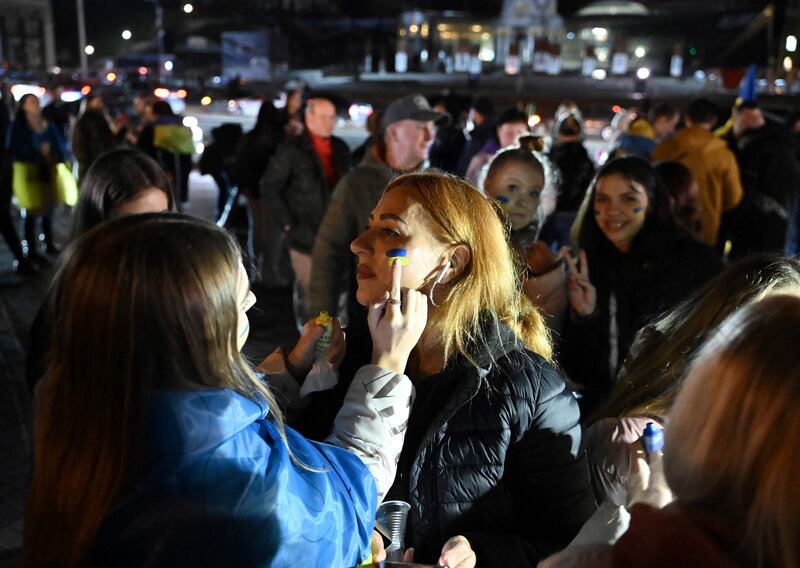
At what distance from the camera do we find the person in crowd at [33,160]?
303 inches

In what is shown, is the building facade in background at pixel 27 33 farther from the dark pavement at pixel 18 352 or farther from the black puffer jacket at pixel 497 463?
the black puffer jacket at pixel 497 463

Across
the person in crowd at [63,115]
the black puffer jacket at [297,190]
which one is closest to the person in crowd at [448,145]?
the black puffer jacket at [297,190]

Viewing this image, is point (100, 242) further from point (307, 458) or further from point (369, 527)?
point (369, 527)

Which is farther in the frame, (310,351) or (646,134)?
(646,134)

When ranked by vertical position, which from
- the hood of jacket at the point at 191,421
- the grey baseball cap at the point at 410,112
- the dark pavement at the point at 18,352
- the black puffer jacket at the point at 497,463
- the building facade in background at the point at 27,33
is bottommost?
the dark pavement at the point at 18,352

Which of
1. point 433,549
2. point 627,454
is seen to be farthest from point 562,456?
point 433,549

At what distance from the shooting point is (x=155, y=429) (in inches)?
50.1

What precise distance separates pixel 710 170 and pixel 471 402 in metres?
4.90

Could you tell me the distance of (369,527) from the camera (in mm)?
1562

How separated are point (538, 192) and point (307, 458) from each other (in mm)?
2543

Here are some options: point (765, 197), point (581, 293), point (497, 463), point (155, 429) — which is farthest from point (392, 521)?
point (765, 197)

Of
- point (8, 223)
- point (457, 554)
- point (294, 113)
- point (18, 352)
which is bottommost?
point (18, 352)

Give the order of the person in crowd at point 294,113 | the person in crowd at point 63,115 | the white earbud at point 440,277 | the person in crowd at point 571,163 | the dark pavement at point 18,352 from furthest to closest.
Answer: the person in crowd at point 63,115, the person in crowd at point 294,113, the person in crowd at point 571,163, the dark pavement at point 18,352, the white earbud at point 440,277

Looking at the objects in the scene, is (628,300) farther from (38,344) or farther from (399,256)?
(38,344)
